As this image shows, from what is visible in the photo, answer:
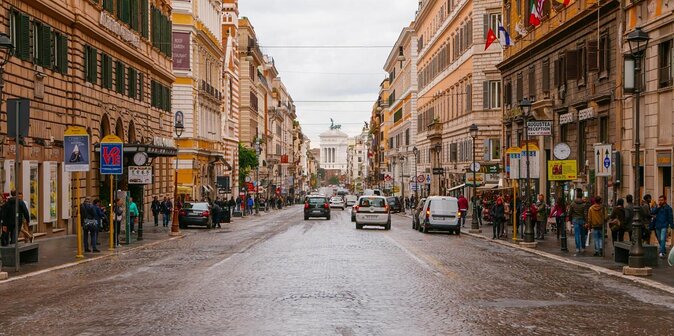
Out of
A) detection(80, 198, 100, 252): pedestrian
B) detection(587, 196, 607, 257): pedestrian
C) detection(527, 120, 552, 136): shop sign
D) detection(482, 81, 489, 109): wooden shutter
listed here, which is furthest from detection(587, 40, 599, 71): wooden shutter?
detection(482, 81, 489, 109): wooden shutter

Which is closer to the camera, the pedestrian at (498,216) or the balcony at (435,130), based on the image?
the pedestrian at (498,216)

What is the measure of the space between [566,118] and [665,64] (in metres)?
11.3

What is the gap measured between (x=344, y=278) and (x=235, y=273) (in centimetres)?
264

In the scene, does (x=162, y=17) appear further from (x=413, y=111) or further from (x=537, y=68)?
(x=413, y=111)

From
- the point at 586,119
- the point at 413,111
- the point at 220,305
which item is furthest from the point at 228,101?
the point at 220,305

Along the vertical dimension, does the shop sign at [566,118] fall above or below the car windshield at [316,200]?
above

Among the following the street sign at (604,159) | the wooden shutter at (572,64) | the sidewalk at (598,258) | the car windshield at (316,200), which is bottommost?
the sidewalk at (598,258)

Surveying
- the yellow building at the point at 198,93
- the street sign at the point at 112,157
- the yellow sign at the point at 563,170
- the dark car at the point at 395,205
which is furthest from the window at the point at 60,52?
the dark car at the point at 395,205

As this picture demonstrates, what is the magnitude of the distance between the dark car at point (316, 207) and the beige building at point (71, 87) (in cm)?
1288

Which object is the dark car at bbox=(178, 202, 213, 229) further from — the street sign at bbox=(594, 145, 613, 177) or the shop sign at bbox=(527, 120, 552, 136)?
the street sign at bbox=(594, 145, 613, 177)

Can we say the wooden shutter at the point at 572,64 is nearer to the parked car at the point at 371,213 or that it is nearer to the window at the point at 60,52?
the parked car at the point at 371,213

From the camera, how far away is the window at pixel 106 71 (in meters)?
43.7

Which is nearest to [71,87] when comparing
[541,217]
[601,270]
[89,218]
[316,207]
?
[89,218]

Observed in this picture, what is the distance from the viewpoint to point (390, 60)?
14538 cm
